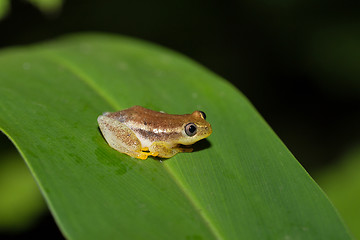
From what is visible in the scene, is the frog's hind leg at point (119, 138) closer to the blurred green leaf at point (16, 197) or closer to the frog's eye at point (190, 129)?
the frog's eye at point (190, 129)

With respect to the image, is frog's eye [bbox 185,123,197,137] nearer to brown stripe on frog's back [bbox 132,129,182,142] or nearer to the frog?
the frog

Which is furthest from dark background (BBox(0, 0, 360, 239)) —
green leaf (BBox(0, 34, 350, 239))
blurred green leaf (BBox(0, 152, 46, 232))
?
green leaf (BBox(0, 34, 350, 239))

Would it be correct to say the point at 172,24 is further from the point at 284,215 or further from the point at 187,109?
the point at 284,215

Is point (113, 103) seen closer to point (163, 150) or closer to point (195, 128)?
point (163, 150)

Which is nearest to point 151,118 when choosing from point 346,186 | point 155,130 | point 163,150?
point 155,130

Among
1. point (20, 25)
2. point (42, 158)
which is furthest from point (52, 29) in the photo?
point (42, 158)
